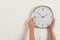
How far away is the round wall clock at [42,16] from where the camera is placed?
1.76m

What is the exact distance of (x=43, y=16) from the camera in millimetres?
1775

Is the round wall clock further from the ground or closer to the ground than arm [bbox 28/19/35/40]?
further from the ground

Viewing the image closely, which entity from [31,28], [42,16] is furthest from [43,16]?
[31,28]

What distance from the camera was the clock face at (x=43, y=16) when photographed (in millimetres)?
1764

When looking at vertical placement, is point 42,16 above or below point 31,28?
above

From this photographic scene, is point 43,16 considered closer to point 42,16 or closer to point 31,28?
point 42,16

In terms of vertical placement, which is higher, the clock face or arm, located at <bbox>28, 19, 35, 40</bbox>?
the clock face

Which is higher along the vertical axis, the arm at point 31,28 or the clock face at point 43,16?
the clock face at point 43,16

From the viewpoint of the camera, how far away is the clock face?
1764mm

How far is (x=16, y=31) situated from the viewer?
1793 millimetres

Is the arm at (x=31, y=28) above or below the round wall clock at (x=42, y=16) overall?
below

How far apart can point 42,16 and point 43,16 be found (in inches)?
0.5

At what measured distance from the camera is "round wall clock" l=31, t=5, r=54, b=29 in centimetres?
176

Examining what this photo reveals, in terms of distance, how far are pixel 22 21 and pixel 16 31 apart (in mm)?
135
